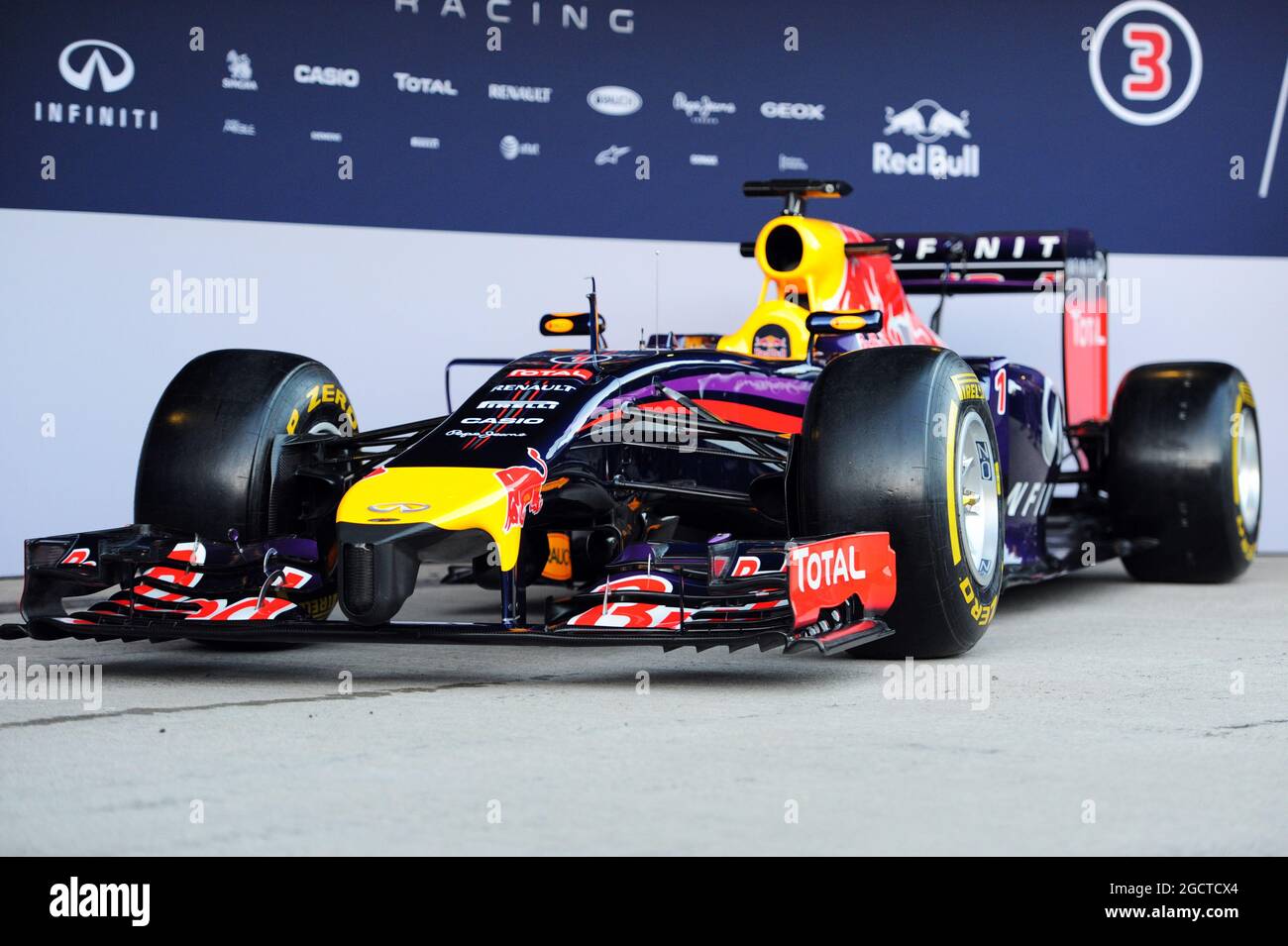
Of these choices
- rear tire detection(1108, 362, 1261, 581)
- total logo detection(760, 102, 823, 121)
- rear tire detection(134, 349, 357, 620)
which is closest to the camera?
rear tire detection(134, 349, 357, 620)

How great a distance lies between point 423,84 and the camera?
8945 millimetres

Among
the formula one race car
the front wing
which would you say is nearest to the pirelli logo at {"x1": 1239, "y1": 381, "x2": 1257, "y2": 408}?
the formula one race car

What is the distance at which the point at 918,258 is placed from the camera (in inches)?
311

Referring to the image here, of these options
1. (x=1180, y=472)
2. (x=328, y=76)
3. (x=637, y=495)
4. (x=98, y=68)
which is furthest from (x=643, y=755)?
(x=328, y=76)

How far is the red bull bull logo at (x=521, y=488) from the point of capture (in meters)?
4.60

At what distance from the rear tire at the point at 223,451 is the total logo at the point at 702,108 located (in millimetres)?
4466

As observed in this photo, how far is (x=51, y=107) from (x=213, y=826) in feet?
19.8

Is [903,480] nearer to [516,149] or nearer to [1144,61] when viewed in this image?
[516,149]

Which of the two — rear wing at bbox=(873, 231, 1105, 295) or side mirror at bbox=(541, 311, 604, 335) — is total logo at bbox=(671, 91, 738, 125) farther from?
side mirror at bbox=(541, 311, 604, 335)

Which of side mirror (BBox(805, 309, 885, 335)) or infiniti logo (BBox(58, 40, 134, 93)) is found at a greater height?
infiniti logo (BBox(58, 40, 134, 93))

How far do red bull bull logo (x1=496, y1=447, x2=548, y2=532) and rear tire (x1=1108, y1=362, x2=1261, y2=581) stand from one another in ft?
13.1

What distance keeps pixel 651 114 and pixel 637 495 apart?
4395 mm
